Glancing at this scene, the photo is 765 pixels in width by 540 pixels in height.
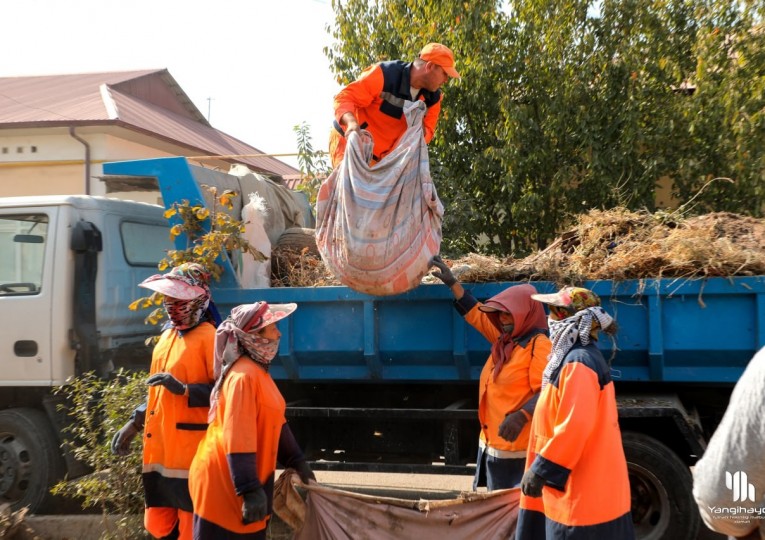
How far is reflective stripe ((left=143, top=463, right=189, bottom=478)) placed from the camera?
11.0 ft

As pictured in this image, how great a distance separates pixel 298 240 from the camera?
4969mm

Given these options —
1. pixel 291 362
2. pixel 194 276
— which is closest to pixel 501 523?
pixel 291 362

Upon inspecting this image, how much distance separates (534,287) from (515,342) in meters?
0.38

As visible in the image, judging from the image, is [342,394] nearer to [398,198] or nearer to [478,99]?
[398,198]

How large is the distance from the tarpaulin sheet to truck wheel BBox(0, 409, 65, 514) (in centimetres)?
211

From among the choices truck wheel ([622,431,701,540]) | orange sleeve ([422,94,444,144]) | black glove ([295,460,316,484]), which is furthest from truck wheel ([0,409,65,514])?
truck wheel ([622,431,701,540])

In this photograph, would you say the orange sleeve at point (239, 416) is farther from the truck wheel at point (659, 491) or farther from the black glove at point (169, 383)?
the truck wheel at point (659, 491)

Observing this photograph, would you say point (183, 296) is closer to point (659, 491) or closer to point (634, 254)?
point (634, 254)

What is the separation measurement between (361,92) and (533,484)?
96.5 inches

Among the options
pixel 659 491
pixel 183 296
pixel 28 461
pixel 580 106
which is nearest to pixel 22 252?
pixel 28 461

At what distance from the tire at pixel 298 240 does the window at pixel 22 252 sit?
1.63 meters

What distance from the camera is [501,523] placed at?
3393 mm

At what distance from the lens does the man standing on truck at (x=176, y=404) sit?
11.0 feet

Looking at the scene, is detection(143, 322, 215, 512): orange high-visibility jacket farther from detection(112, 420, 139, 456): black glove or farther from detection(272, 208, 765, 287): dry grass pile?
detection(272, 208, 765, 287): dry grass pile
